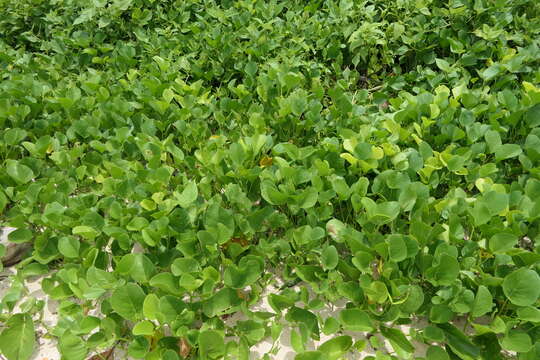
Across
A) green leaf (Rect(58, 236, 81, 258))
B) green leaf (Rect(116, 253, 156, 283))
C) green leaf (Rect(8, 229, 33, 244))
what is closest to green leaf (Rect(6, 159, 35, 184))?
green leaf (Rect(8, 229, 33, 244))

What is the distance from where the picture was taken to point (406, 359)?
1.44m

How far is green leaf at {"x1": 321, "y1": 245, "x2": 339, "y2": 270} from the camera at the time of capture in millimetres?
1626

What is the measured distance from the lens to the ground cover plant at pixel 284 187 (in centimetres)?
152

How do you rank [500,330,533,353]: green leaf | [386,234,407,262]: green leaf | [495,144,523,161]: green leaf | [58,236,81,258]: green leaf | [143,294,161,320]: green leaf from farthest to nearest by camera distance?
[495,144,523,161]: green leaf, [58,236,81,258]: green leaf, [386,234,407,262]: green leaf, [143,294,161,320]: green leaf, [500,330,533,353]: green leaf

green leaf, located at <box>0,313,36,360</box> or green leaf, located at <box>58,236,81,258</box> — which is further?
green leaf, located at <box>58,236,81,258</box>

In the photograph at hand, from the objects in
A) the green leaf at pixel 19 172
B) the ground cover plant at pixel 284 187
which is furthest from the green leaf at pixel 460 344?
the green leaf at pixel 19 172

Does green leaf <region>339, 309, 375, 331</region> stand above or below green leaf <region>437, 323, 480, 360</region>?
above

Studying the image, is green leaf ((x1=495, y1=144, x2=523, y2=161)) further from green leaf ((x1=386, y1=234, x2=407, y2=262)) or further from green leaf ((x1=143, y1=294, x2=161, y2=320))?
green leaf ((x1=143, y1=294, x2=161, y2=320))

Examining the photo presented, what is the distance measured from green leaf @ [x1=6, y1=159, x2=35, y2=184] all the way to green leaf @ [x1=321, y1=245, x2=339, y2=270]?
138cm

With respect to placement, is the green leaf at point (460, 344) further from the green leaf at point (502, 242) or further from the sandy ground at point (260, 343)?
the green leaf at point (502, 242)

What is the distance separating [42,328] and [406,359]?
4.52ft

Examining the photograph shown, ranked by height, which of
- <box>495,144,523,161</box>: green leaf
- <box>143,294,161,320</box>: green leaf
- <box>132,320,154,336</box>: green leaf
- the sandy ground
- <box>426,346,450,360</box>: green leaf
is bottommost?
the sandy ground

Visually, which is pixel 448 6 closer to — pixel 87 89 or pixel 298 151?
pixel 298 151

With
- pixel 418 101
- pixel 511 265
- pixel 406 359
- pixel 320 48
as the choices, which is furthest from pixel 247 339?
pixel 320 48
